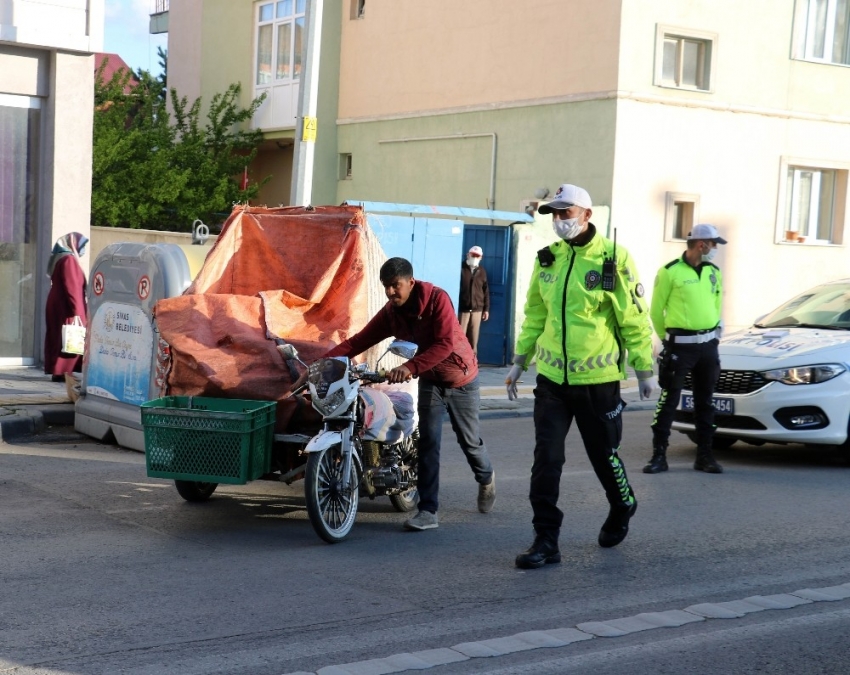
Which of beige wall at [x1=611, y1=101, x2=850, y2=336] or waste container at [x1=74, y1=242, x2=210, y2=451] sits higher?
beige wall at [x1=611, y1=101, x2=850, y2=336]

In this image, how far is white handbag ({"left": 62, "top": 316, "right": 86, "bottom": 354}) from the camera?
39.8ft

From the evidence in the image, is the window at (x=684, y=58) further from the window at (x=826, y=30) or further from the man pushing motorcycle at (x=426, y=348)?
the man pushing motorcycle at (x=426, y=348)

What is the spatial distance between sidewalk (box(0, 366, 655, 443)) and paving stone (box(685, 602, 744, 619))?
255 inches

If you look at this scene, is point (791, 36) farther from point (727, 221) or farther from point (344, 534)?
point (344, 534)

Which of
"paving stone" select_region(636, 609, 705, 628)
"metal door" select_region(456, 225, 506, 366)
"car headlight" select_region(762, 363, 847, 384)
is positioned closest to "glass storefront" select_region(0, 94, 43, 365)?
"metal door" select_region(456, 225, 506, 366)

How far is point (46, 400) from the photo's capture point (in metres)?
12.3

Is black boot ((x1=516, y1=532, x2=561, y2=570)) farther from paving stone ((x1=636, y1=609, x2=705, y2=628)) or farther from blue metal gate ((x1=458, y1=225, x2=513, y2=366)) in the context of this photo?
blue metal gate ((x1=458, y1=225, x2=513, y2=366))

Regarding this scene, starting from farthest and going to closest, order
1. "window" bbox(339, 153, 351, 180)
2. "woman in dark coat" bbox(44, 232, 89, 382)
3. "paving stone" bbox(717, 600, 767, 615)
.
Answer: "window" bbox(339, 153, 351, 180) < "woman in dark coat" bbox(44, 232, 89, 382) < "paving stone" bbox(717, 600, 767, 615)

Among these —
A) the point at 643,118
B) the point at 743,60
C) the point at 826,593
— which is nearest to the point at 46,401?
the point at 826,593

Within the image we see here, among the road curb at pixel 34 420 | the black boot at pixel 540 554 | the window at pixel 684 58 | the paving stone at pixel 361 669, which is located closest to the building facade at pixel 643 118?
the window at pixel 684 58

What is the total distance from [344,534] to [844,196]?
18.6 metres

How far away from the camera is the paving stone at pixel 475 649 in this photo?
17.1 feet

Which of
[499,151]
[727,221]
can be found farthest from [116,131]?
[727,221]

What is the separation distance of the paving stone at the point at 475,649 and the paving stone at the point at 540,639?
0.70ft
